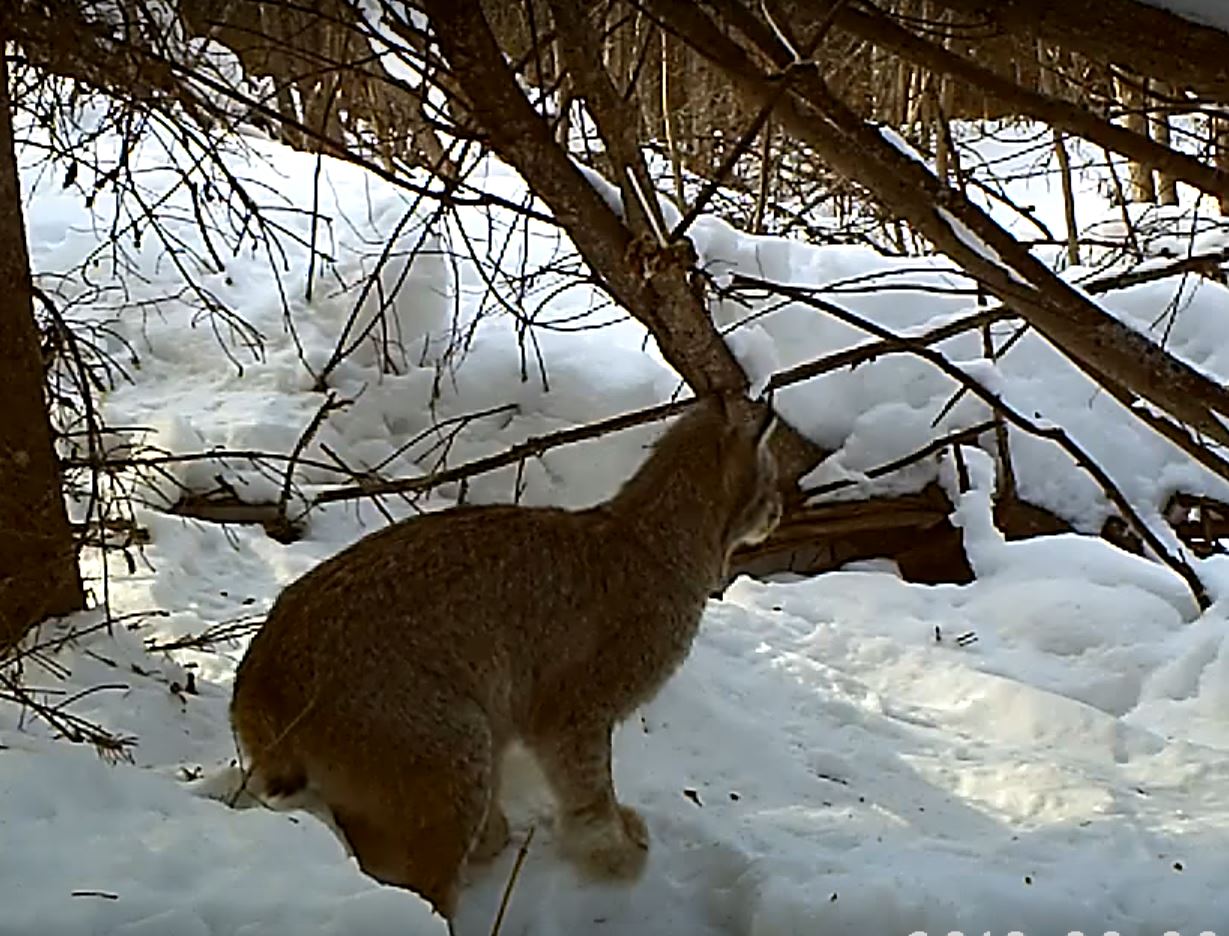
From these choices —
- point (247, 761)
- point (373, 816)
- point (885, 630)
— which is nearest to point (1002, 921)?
point (373, 816)

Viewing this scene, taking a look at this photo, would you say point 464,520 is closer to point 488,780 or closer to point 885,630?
point 488,780

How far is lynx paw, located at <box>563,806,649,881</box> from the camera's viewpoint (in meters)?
3.47

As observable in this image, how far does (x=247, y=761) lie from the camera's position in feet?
10.4

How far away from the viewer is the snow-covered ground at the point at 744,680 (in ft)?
9.14

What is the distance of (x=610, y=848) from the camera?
3482mm

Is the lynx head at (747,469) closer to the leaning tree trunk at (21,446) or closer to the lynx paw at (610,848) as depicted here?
the lynx paw at (610,848)

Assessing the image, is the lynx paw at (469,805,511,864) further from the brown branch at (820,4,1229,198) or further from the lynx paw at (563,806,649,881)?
the brown branch at (820,4,1229,198)

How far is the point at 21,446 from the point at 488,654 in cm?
169

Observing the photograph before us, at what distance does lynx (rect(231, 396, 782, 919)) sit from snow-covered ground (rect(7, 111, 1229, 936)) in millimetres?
178

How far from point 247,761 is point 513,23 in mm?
4304

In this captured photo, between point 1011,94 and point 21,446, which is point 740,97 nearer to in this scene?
point 1011,94

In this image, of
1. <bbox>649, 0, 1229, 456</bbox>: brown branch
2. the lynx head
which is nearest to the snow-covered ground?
the lynx head

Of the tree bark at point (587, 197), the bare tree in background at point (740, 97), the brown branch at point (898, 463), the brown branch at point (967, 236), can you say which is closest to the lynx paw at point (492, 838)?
the bare tree in background at point (740, 97)

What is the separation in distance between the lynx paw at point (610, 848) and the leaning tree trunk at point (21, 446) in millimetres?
1738
